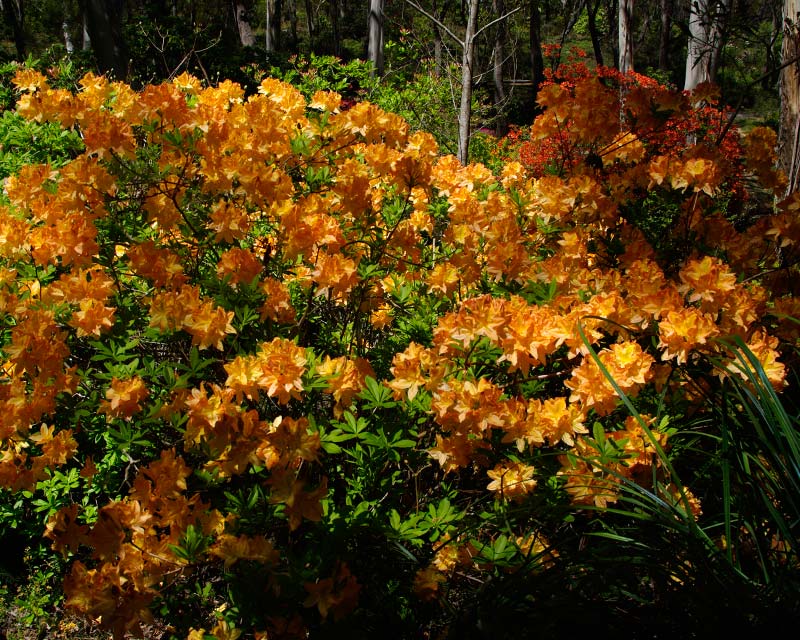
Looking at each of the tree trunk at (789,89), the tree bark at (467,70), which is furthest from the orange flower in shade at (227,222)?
the tree bark at (467,70)

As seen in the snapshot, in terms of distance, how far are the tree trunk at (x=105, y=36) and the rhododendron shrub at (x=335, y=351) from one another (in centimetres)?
601

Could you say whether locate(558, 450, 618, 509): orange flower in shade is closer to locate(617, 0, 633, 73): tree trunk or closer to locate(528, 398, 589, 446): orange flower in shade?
locate(528, 398, 589, 446): orange flower in shade

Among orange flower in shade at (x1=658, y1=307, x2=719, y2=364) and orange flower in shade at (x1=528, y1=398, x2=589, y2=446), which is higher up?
orange flower in shade at (x1=658, y1=307, x2=719, y2=364)

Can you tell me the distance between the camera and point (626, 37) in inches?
354

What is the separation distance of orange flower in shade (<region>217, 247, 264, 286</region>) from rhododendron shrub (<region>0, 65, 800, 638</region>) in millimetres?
14

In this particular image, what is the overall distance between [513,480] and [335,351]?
93 centimetres

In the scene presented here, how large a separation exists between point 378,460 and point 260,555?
527 mm

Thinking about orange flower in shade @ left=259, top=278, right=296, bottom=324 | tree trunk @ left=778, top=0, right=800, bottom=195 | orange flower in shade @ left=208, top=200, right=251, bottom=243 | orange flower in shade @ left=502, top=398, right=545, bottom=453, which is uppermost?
tree trunk @ left=778, top=0, right=800, bottom=195

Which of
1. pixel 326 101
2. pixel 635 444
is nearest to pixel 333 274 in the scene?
pixel 326 101

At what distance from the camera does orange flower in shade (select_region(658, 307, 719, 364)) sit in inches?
72.2

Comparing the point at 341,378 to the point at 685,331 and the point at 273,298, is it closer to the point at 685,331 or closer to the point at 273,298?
the point at 273,298

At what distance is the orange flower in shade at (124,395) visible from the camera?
1815mm

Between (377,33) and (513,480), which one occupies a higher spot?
(377,33)

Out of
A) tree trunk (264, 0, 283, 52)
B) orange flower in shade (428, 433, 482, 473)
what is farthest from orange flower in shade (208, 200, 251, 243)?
tree trunk (264, 0, 283, 52)
